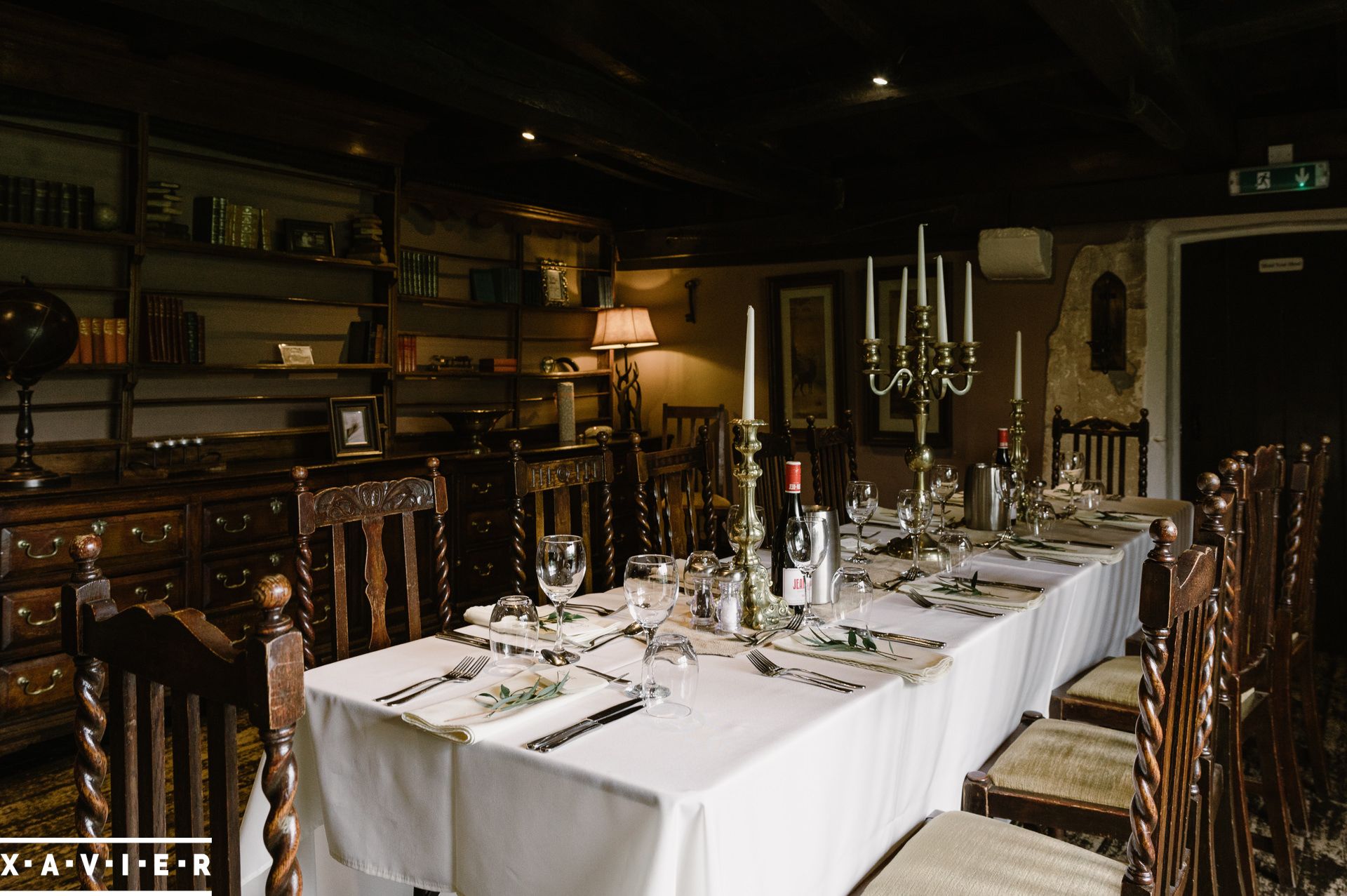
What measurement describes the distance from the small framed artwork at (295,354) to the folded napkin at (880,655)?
321cm

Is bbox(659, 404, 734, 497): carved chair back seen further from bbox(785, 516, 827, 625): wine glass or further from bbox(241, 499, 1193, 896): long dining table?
bbox(241, 499, 1193, 896): long dining table

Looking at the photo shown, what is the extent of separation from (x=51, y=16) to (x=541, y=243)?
2900 millimetres

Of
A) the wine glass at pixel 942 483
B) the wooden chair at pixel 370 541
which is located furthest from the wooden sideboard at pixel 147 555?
the wine glass at pixel 942 483

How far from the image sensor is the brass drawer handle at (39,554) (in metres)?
2.96

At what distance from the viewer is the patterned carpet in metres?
2.32

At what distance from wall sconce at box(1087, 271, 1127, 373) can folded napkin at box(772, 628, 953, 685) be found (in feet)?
11.3

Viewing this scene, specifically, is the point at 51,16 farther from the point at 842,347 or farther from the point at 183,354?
the point at 842,347

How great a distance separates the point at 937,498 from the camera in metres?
2.81

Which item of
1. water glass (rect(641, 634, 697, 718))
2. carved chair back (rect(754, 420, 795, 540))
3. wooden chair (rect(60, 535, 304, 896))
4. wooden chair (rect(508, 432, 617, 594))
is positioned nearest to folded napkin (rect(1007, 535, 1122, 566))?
carved chair back (rect(754, 420, 795, 540))

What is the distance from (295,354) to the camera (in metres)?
4.21

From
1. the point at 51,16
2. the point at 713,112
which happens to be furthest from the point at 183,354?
the point at 713,112

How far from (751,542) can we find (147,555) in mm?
2454

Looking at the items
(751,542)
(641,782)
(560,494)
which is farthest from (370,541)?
(641,782)

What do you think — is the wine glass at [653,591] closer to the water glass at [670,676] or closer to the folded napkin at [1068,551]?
the water glass at [670,676]
